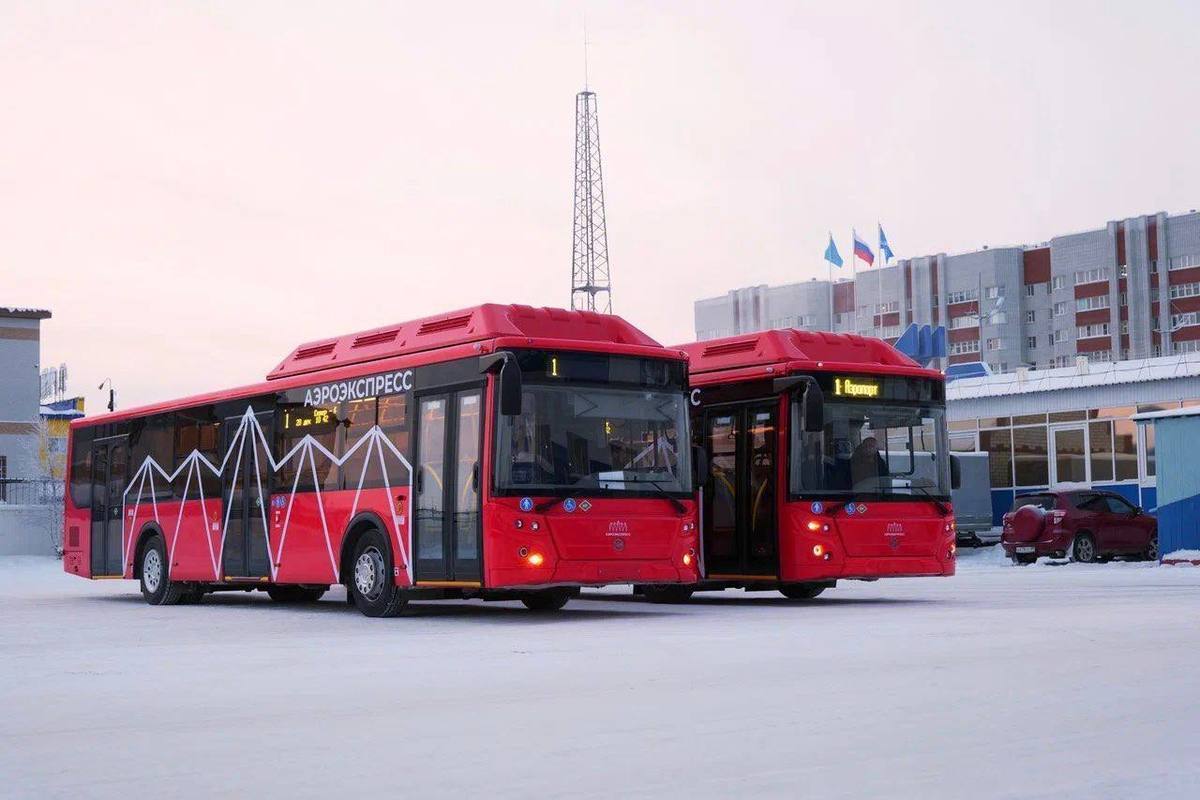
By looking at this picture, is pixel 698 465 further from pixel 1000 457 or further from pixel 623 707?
pixel 1000 457

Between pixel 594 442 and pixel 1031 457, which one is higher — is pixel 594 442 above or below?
below

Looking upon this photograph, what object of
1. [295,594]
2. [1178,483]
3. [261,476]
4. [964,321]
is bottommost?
[295,594]

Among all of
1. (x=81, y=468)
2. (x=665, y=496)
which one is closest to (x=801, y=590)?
(x=665, y=496)

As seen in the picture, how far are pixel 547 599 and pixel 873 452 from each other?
446 cm

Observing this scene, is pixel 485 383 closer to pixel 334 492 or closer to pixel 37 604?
pixel 334 492

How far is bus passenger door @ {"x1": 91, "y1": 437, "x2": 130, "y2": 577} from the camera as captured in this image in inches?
1036

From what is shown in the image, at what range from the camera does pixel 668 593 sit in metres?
23.3

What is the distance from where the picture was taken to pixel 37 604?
81.3 ft

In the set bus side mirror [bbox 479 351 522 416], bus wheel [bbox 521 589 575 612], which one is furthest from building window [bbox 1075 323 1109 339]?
bus side mirror [bbox 479 351 522 416]

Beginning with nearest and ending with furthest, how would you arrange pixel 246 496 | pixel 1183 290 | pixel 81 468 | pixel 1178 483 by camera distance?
1. pixel 246 496
2. pixel 81 468
3. pixel 1178 483
4. pixel 1183 290

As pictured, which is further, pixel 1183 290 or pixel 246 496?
pixel 1183 290

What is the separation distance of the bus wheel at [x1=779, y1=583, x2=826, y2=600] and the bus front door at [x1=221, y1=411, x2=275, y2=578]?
276 inches

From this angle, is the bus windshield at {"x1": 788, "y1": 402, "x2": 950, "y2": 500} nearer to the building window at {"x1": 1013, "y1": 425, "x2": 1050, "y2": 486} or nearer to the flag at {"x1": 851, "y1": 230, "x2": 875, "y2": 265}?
the building window at {"x1": 1013, "y1": 425, "x2": 1050, "y2": 486}

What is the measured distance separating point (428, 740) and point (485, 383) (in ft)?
31.7
